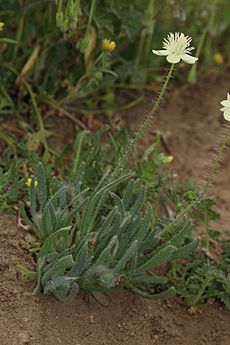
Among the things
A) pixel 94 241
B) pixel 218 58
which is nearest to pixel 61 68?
pixel 218 58

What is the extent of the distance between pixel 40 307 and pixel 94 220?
1.11 ft

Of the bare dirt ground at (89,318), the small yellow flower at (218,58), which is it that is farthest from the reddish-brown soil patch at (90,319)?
the small yellow flower at (218,58)

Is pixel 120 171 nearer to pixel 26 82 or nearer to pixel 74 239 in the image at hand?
pixel 74 239

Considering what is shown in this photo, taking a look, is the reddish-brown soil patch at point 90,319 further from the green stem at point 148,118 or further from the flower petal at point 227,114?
the flower petal at point 227,114

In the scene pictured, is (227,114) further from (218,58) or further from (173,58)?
(218,58)

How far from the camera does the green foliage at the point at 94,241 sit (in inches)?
82.4

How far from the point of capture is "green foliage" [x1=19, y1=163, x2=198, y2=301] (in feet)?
6.87

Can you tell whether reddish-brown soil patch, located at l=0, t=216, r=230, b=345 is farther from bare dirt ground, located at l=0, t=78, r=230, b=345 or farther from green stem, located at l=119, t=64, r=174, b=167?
green stem, located at l=119, t=64, r=174, b=167

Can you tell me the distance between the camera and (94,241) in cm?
220

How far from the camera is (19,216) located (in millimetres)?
2373

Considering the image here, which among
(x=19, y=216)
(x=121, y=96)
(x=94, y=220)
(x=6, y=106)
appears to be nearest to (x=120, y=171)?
(x=94, y=220)

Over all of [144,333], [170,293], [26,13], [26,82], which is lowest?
[144,333]

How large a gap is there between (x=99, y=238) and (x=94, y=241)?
27mm

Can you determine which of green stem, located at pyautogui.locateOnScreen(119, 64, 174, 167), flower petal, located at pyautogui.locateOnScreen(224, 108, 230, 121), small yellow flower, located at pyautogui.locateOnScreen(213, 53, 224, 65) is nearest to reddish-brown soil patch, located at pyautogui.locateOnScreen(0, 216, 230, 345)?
green stem, located at pyautogui.locateOnScreen(119, 64, 174, 167)
